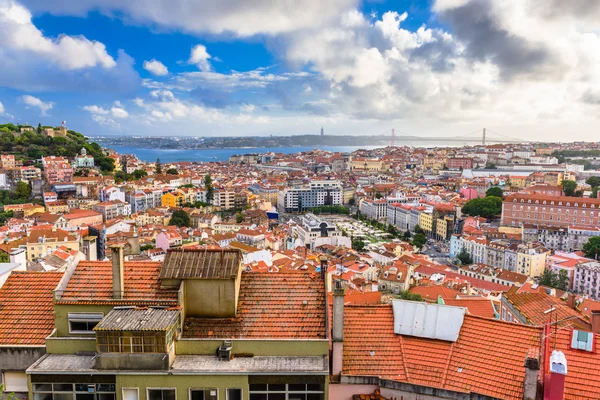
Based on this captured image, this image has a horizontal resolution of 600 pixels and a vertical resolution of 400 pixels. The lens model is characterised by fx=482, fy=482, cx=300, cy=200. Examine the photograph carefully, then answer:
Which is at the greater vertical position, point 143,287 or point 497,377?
point 143,287

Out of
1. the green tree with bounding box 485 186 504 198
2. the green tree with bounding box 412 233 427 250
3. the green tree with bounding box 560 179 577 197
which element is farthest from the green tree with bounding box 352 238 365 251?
the green tree with bounding box 560 179 577 197

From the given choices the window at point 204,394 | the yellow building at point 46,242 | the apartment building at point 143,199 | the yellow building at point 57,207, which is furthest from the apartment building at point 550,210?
the window at point 204,394

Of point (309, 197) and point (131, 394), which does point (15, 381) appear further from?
A: point (309, 197)

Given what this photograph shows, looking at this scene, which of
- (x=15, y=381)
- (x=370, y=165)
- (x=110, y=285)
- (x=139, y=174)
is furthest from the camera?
(x=370, y=165)

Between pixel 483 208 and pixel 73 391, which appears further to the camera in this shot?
pixel 483 208

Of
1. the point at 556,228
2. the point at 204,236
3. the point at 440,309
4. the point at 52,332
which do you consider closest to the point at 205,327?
the point at 52,332

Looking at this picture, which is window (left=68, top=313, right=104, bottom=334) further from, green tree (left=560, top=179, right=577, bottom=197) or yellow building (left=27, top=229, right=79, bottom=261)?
green tree (left=560, top=179, right=577, bottom=197)

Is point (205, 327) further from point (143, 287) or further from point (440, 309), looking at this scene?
point (440, 309)

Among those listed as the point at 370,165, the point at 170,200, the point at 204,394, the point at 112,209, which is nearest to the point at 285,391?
the point at 204,394
